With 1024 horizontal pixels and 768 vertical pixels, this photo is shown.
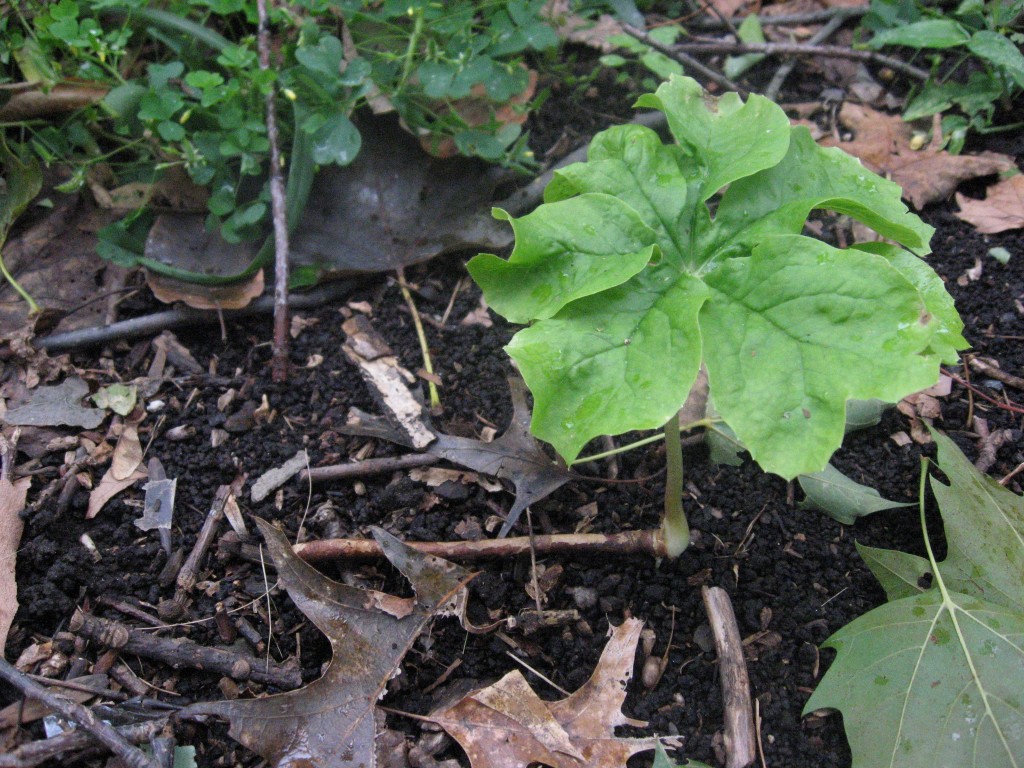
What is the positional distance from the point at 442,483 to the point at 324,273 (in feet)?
3.47

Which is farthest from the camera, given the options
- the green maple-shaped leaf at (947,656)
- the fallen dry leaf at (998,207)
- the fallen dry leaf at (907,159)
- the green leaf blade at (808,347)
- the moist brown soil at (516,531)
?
the fallen dry leaf at (907,159)

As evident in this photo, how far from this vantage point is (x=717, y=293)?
179cm

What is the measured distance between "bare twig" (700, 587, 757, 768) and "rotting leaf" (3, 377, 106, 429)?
2104 mm

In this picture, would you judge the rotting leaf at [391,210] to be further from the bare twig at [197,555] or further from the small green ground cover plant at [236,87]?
the bare twig at [197,555]

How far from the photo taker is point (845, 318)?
1588 mm

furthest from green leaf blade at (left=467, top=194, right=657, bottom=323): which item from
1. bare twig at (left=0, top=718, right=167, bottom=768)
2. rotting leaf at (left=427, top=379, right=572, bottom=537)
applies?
bare twig at (left=0, top=718, right=167, bottom=768)

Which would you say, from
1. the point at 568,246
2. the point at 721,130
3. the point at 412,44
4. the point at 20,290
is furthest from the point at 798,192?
the point at 20,290

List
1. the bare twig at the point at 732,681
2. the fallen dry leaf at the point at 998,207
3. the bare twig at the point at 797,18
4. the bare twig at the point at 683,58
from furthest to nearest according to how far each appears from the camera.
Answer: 1. the bare twig at the point at 797,18
2. the bare twig at the point at 683,58
3. the fallen dry leaf at the point at 998,207
4. the bare twig at the point at 732,681

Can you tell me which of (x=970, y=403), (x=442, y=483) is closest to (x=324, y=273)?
(x=442, y=483)

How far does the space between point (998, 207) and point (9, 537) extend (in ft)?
12.2

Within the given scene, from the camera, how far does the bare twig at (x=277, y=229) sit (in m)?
2.62

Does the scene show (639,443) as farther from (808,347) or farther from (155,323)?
(155,323)

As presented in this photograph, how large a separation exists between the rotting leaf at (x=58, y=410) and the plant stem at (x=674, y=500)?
191 centimetres

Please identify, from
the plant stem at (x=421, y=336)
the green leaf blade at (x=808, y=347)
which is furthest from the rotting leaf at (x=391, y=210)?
the green leaf blade at (x=808, y=347)
